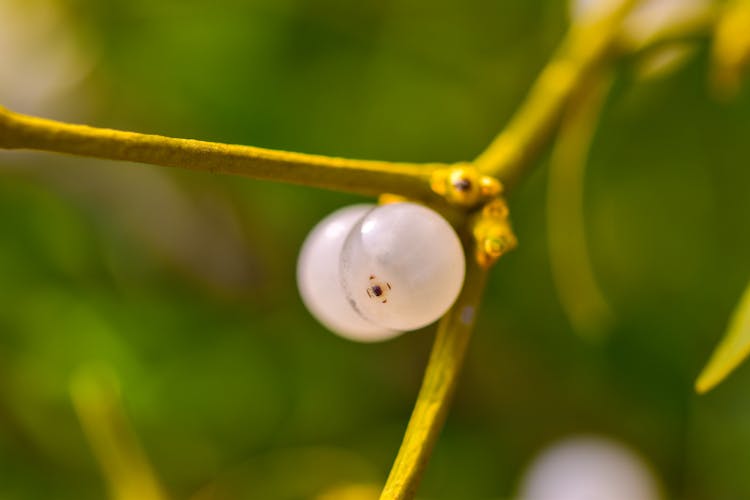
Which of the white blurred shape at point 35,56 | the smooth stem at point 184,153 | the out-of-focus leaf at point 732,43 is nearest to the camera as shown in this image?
the smooth stem at point 184,153

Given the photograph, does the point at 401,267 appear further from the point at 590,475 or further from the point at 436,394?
the point at 590,475

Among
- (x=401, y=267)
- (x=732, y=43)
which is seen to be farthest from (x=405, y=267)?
(x=732, y=43)

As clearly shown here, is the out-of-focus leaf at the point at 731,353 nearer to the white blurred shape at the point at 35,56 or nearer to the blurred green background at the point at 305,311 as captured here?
the blurred green background at the point at 305,311

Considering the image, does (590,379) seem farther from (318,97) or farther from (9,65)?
(9,65)

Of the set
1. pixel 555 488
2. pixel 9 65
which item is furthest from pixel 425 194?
pixel 9 65

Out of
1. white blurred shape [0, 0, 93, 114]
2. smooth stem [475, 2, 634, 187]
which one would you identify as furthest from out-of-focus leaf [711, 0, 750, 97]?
white blurred shape [0, 0, 93, 114]

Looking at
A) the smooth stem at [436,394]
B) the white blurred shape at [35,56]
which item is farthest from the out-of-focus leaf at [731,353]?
the white blurred shape at [35,56]
